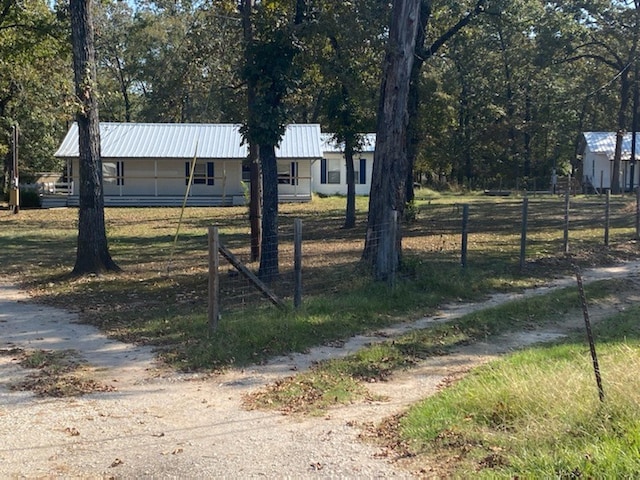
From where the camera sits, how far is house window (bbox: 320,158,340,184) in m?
47.8

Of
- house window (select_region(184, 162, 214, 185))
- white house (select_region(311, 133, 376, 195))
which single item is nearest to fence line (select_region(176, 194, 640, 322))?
house window (select_region(184, 162, 214, 185))

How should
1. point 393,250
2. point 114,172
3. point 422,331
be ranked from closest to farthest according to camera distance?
point 422,331
point 393,250
point 114,172

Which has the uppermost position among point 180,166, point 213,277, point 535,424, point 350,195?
point 180,166

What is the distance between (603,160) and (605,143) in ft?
3.97

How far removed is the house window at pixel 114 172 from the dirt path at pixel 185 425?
33156 millimetres

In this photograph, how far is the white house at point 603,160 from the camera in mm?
51469

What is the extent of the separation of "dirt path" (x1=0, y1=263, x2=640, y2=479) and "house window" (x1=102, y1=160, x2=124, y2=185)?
109 ft

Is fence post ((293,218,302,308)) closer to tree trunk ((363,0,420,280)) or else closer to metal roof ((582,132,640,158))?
tree trunk ((363,0,420,280))

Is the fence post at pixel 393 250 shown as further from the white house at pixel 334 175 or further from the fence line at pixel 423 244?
the white house at pixel 334 175

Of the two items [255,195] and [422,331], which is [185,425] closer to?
[422,331]

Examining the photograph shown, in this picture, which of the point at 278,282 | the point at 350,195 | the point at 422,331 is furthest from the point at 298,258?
the point at 350,195

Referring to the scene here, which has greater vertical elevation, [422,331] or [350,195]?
[350,195]

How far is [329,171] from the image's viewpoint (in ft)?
157

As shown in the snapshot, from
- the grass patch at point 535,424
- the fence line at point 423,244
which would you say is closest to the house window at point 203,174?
the fence line at point 423,244
